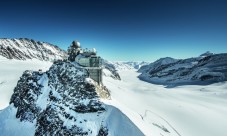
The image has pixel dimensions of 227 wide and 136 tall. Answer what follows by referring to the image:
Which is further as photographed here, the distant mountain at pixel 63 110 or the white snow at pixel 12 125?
the white snow at pixel 12 125

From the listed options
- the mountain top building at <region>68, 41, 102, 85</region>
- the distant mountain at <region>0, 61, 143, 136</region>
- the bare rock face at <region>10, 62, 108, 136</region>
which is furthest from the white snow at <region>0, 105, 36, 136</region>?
the mountain top building at <region>68, 41, 102, 85</region>

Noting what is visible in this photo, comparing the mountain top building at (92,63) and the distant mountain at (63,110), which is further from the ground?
the mountain top building at (92,63)

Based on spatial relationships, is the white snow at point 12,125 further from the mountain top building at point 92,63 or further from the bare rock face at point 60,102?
the mountain top building at point 92,63

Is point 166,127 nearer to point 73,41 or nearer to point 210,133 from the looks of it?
point 210,133

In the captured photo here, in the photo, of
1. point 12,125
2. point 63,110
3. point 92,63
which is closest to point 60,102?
point 63,110

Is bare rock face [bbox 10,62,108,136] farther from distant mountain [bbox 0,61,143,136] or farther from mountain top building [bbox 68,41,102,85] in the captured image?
mountain top building [bbox 68,41,102,85]

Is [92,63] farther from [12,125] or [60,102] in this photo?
[12,125]

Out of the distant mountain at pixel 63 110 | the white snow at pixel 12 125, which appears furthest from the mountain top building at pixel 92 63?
the white snow at pixel 12 125

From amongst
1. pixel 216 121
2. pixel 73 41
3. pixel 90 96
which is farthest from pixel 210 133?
pixel 73 41
